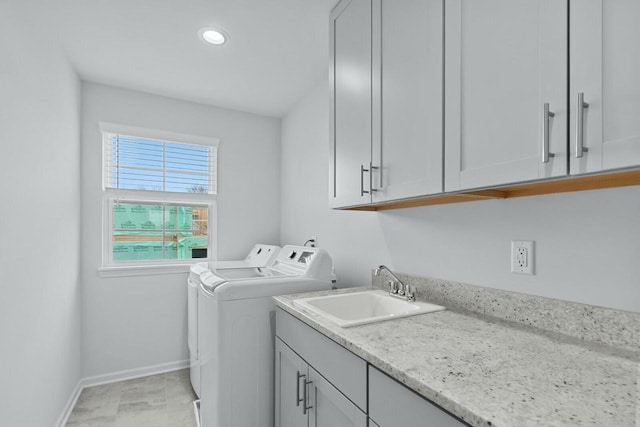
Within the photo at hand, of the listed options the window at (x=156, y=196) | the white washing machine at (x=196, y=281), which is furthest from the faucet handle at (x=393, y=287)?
the window at (x=156, y=196)

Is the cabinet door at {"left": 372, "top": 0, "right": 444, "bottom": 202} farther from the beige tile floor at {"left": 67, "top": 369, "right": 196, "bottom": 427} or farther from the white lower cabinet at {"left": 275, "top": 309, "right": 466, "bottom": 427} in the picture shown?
the beige tile floor at {"left": 67, "top": 369, "right": 196, "bottom": 427}

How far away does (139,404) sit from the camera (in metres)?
2.41

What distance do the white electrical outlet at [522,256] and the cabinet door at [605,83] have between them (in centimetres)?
47

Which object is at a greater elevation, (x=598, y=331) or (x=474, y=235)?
(x=474, y=235)

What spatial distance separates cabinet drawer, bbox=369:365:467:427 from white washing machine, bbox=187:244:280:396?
5.44 feet

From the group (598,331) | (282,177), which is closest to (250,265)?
(282,177)

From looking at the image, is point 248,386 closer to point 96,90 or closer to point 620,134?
point 620,134

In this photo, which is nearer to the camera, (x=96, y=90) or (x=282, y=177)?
(x=96, y=90)

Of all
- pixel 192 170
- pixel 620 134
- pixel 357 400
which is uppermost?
pixel 192 170

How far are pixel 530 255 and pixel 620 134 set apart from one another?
571 millimetres

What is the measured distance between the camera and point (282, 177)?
3475mm

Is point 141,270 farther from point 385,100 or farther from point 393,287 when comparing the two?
point 385,100

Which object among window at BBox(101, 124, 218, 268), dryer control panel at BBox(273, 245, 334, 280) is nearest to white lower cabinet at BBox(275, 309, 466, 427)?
dryer control panel at BBox(273, 245, 334, 280)

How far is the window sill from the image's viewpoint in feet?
8.95
